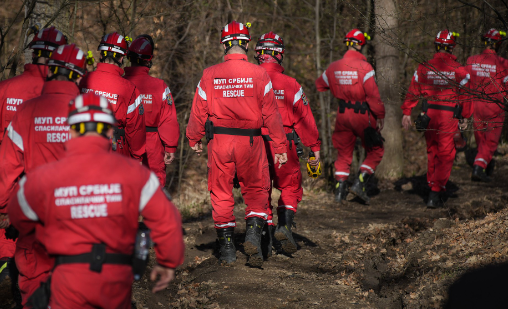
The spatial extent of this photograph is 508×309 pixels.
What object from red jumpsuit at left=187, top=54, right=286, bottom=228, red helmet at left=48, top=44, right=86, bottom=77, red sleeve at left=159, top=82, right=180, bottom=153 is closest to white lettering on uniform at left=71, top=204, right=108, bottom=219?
red helmet at left=48, top=44, right=86, bottom=77

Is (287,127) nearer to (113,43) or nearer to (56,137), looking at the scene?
(113,43)

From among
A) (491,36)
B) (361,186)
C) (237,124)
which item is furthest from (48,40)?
(491,36)

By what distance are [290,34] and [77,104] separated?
12.7 meters

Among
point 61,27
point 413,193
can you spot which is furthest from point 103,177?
point 413,193

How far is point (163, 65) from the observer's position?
12484 mm

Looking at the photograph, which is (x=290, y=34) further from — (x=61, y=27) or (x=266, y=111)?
(x=266, y=111)

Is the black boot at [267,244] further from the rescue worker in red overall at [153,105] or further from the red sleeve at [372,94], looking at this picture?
the red sleeve at [372,94]

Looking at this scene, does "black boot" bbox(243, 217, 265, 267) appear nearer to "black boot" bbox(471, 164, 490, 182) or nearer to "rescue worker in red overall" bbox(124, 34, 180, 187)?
"rescue worker in red overall" bbox(124, 34, 180, 187)

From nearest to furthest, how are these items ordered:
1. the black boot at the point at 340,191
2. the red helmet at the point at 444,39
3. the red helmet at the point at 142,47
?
1. the red helmet at the point at 142,47
2. the red helmet at the point at 444,39
3. the black boot at the point at 340,191

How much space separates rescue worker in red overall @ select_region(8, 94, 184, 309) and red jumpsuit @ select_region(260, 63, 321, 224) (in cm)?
363

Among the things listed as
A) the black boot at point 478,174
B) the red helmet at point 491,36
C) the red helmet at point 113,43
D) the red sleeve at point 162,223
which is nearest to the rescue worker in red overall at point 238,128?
the red helmet at point 113,43

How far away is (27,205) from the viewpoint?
3006 mm

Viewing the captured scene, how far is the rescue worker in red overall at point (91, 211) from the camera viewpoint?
293cm

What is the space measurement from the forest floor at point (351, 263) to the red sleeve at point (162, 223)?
6.79 feet
